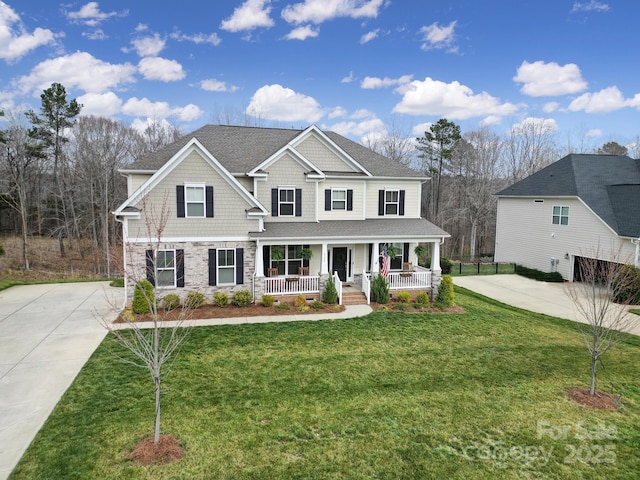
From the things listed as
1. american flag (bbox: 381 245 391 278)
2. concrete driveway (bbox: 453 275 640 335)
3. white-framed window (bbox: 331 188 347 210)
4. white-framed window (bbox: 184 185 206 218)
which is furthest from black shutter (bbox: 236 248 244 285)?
concrete driveway (bbox: 453 275 640 335)

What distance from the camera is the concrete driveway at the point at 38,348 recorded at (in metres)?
7.70

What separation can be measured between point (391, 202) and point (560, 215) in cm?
1290

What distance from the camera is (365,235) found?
1770 centimetres

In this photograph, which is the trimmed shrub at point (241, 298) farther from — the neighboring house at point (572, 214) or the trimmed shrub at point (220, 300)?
the neighboring house at point (572, 214)

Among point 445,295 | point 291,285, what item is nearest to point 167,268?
point 291,285

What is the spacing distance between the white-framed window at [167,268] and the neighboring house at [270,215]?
4cm

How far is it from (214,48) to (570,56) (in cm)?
2553

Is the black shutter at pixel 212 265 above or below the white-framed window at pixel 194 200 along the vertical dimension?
below

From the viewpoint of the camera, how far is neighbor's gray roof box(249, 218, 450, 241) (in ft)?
55.8

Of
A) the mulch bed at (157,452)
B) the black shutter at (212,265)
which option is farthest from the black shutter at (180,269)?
the mulch bed at (157,452)

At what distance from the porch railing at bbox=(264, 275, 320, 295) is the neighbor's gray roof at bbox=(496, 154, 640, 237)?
1723 centimetres

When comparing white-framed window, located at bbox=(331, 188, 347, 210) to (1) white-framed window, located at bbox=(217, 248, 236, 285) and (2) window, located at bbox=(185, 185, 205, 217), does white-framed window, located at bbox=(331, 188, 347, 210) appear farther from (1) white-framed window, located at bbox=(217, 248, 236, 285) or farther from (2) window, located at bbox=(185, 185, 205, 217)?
(2) window, located at bbox=(185, 185, 205, 217)

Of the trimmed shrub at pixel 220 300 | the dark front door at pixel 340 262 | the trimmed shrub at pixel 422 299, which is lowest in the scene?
the trimmed shrub at pixel 422 299

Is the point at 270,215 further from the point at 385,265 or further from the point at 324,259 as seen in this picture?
the point at 385,265
